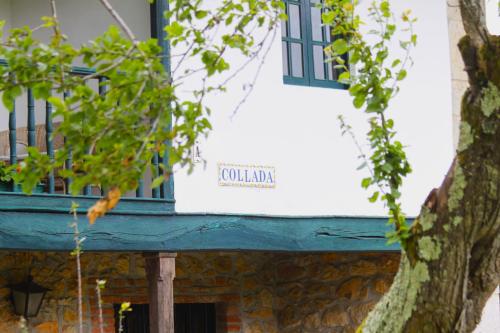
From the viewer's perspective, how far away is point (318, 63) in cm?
931

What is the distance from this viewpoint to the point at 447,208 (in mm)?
3867

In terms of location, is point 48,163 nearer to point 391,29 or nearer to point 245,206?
point 391,29

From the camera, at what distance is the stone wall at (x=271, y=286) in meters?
9.37

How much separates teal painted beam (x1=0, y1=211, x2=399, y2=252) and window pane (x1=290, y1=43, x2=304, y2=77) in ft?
4.26

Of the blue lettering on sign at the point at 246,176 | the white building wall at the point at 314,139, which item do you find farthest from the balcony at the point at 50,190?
the blue lettering on sign at the point at 246,176

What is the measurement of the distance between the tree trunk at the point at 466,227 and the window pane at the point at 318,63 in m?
5.26

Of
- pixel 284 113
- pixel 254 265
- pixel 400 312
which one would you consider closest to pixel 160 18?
pixel 284 113

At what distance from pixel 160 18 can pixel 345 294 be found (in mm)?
3435

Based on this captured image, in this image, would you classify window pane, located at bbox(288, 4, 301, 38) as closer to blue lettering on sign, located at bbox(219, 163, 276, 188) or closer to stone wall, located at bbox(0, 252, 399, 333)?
blue lettering on sign, located at bbox(219, 163, 276, 188)

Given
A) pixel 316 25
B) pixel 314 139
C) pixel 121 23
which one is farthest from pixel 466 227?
pixel 316 25

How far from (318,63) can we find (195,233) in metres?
2.16

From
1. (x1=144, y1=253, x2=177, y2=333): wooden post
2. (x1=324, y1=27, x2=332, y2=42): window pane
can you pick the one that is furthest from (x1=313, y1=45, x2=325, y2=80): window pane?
(x1=144, y1=253, x2=177, y2=333): wooden post

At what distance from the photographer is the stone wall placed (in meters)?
9.37

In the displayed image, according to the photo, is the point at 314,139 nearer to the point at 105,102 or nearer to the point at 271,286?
the point at 271,286
